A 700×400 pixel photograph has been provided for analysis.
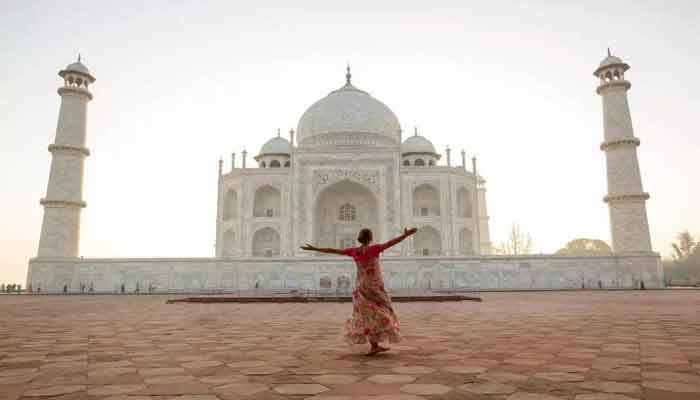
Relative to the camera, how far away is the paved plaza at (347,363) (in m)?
2.43

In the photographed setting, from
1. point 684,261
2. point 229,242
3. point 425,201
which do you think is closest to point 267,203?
point 229,242

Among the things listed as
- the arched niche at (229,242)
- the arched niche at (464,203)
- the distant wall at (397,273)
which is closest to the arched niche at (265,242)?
the arched niche at (229,242)

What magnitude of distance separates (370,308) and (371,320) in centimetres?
10

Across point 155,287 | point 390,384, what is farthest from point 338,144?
point 390,384

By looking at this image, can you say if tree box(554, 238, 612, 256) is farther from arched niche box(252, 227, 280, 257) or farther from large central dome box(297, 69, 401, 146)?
arched niche box(252, 227, 280, 257)

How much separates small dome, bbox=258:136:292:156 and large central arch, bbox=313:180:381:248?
18.3ft

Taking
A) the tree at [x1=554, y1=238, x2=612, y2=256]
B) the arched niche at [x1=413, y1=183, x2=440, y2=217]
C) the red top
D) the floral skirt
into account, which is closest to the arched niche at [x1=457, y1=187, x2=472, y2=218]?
the arched niche at [x1=413, y1=183, x2=440, y2=217]

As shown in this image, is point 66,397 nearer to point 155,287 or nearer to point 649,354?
point 649,354

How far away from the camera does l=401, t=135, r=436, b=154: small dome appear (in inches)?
1278

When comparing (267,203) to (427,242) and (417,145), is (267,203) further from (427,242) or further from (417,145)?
(417,145)

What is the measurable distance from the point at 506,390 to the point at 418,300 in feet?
31.9

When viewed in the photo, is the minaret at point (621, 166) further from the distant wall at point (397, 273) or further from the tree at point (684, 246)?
the tree at point (684, 246)

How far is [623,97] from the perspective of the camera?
898 inches

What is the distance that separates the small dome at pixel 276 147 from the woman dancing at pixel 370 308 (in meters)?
28.2
